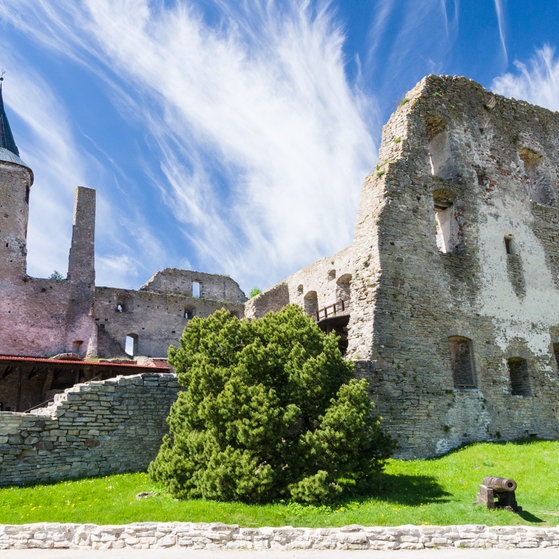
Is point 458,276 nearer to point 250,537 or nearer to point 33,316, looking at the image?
point 250,537

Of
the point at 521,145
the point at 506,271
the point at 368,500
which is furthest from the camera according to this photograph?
the point at 521,145

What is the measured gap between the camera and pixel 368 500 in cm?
1027

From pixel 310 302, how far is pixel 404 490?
58.0ft

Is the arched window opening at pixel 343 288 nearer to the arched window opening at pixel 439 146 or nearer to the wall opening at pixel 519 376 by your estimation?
the arched window opening at pixel 439 146

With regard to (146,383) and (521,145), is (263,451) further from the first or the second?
(521,145)

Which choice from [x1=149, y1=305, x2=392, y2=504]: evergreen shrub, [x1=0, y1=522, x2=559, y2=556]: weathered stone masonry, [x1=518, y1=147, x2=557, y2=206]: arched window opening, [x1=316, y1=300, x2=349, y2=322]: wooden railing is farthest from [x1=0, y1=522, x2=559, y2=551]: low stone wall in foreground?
[x1=518, y1=147, x2=557, y2=206]: arched window opening

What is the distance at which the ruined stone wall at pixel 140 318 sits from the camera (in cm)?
3291

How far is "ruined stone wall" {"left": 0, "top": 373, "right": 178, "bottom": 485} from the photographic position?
1130cm

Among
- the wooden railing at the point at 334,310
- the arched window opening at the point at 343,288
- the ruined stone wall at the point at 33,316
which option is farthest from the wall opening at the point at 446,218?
the ruined stone wall at the point at 33,316

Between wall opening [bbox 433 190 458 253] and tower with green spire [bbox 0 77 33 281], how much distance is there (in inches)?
973

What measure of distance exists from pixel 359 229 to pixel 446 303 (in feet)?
11.7

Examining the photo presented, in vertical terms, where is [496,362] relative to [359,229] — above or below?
below

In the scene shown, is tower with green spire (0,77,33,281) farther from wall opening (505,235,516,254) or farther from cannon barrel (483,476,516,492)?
cannon barrel (483,476,516,492)

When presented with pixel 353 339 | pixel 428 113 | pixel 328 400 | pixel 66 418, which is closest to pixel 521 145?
pixel 428 113
